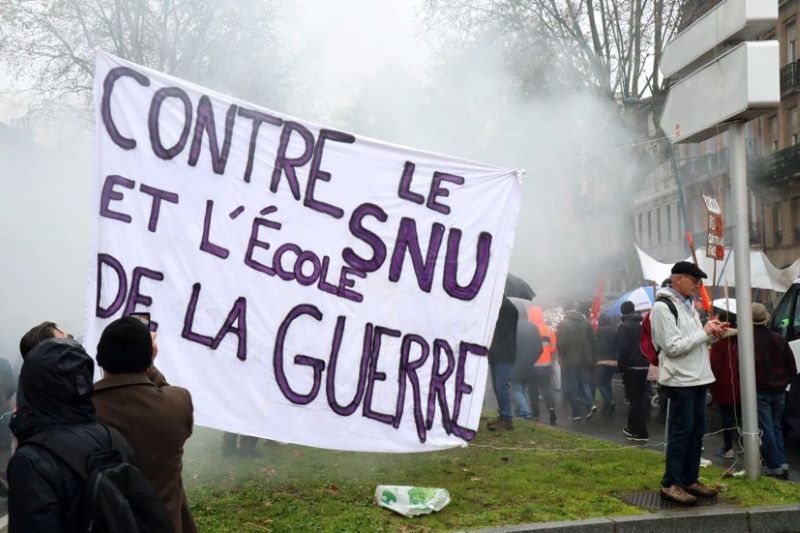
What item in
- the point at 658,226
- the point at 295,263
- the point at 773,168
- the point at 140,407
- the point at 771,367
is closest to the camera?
the point at 140,407

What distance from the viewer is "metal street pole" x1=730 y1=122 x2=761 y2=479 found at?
548 centimetres

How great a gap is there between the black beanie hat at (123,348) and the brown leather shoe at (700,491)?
12.3 feet

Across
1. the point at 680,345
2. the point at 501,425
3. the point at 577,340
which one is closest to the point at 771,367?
the point at 680,345

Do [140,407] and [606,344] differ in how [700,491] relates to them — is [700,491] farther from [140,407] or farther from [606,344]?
[606,344]

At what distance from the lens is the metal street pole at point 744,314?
5.48 m

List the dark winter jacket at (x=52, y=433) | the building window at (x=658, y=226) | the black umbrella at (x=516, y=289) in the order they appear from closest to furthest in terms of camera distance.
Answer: the dark winter jacket at (x=52, y=433)
the black umbrella at (x=516, y=289)
the building window at (x=658, y=226)

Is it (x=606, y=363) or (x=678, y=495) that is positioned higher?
(x=606, y=363)

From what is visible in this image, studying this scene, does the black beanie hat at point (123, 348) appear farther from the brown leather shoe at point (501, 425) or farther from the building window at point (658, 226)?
the building window at point (658, 226)

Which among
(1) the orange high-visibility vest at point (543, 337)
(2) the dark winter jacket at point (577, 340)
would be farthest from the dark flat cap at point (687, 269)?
(2) the dark winter jacket at point (577, 340)

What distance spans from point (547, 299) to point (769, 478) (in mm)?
14155

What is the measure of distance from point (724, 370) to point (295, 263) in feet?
15.7

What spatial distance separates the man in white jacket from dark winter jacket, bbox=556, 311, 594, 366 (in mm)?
4650

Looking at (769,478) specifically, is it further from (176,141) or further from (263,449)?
(176,141)

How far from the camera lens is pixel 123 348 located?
2.46 metres
